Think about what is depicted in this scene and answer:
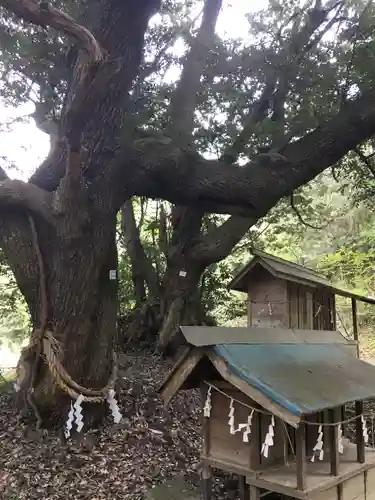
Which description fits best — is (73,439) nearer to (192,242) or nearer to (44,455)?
(44,455)

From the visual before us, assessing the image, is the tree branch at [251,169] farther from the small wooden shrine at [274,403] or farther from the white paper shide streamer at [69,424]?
the white paper shide streamer at [69,424]

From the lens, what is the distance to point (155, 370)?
30.2 ft

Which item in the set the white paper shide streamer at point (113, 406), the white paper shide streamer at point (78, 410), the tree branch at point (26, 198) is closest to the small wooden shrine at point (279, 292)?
the white paper shide streamer at point (113, 406)

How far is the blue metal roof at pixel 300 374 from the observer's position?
4.11 meters

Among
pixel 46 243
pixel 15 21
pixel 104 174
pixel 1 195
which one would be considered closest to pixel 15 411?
pixel 46 243

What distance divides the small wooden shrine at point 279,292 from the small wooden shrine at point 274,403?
1.06 meters

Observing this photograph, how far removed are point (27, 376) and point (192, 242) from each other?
15.1 ft

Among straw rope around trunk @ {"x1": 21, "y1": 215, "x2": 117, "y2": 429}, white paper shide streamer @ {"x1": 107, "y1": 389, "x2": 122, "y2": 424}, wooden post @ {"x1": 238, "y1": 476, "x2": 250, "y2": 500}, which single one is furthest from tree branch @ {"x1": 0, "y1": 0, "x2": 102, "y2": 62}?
wooden post @ {"x1": 238, "y1": 476, "x2": 250, "y2": 500}

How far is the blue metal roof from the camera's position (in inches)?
162

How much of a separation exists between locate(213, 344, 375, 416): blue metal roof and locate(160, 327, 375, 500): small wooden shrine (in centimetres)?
1

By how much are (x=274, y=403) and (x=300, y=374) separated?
81 cm

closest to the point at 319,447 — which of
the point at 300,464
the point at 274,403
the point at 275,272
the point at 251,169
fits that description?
the point at 300,464

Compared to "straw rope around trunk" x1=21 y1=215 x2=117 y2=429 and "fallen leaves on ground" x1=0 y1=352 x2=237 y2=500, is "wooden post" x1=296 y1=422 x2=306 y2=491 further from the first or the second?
"straw rope around trunk" x1=21 y1=215 x2=117 y2=429

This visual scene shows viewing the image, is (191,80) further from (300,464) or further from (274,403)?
(300,464)
